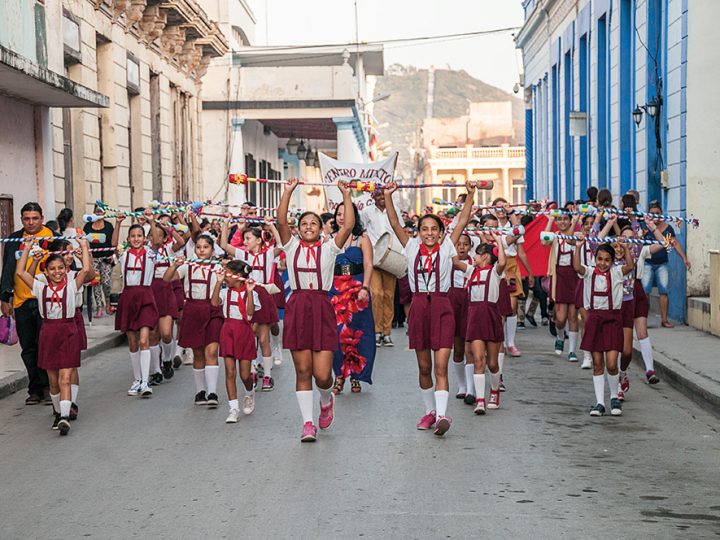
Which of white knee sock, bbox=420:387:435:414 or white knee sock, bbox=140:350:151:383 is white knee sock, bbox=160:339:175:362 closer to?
white knee sock, bbox=140:350:151:383

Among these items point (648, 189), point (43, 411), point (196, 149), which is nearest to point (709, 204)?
point (648, 189)

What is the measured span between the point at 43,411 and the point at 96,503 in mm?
3989

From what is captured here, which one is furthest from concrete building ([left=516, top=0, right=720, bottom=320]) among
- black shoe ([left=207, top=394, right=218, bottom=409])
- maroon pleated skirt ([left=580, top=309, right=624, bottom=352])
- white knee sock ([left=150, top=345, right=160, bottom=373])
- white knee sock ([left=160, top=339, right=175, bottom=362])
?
black shoe ([left=207, top=394, right=218, bottom=409])

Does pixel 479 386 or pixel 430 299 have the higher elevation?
pixel 430 299

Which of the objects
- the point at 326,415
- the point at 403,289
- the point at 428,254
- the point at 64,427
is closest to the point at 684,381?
the point at 428,254

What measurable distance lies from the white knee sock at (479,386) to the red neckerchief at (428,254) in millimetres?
1464

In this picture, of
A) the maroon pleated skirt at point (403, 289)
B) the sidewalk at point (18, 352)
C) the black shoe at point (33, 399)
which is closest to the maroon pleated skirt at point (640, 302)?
the maroon pleated skirt at point (403, 289)

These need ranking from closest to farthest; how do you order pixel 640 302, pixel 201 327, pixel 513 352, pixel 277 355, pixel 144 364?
1. pixel 201 327
2. pixel 144 364
3. pixel 640 302
4. pixel 277 355
5. pixel 513 352

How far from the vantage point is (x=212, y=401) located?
34.5 feet

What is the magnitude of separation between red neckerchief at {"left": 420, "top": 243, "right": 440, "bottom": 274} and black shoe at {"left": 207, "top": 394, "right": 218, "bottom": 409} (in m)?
2.54

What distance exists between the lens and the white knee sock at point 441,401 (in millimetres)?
8930

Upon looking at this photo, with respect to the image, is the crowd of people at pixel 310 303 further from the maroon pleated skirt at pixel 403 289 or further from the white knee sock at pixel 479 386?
the maroon pleated skirt at pixel 403 289

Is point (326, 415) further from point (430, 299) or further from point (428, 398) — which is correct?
point (430, 299)

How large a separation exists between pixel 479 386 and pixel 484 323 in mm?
571
